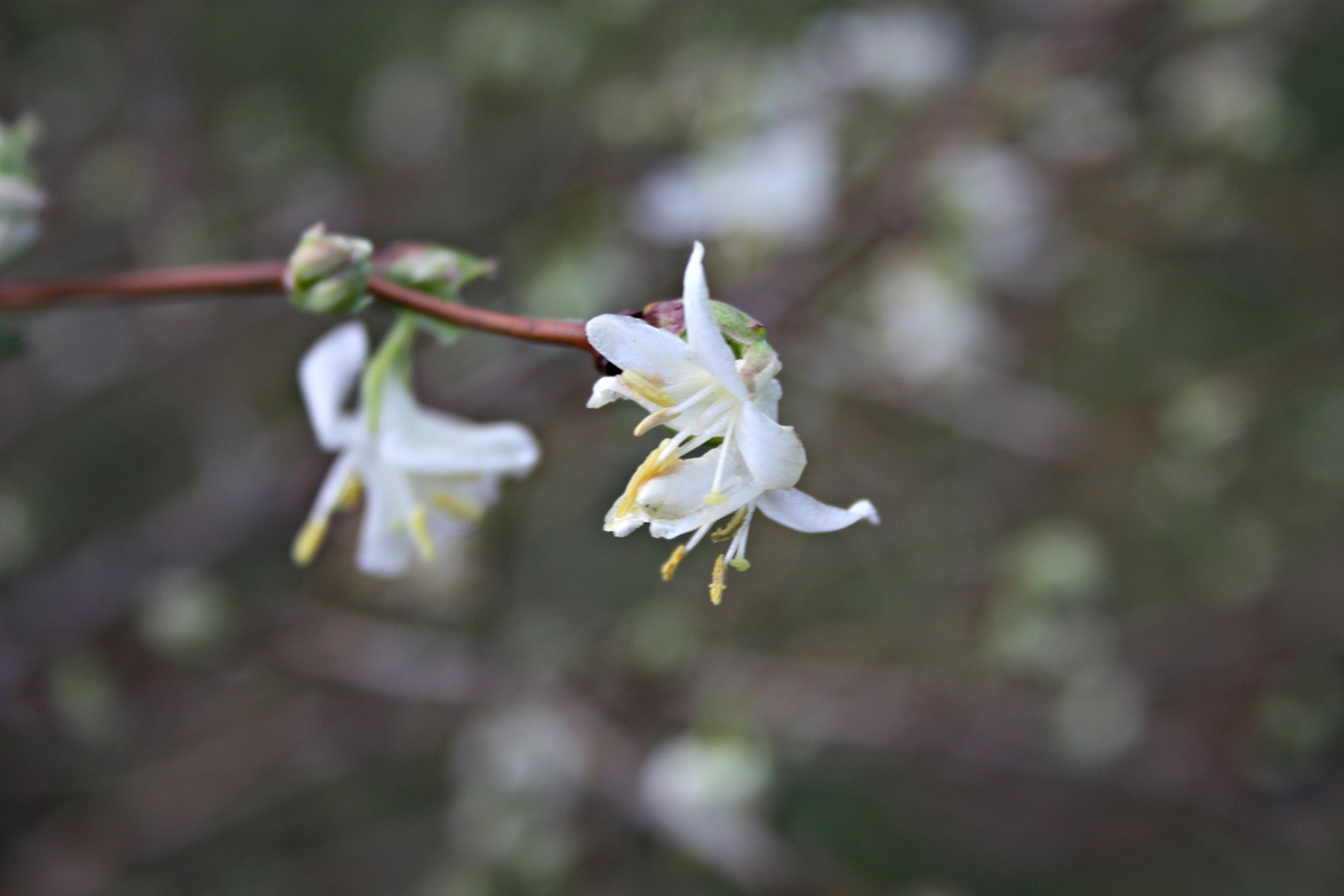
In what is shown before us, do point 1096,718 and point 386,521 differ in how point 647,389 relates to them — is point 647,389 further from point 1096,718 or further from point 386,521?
point 1096,718

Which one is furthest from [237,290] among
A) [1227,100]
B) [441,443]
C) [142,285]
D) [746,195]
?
[1227,100]

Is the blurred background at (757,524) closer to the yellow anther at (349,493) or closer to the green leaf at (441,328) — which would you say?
the yellow anther at (349,493)

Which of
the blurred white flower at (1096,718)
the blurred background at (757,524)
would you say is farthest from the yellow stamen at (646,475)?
the blurred white flower at (1096,718)

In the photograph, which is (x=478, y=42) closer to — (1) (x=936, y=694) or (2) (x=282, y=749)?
(2) (x=282, y=749)

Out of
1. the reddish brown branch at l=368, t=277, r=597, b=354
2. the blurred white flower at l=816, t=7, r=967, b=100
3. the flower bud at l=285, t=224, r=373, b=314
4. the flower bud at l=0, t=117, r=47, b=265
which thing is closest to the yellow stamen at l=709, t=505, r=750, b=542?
the reddish brown branch at l=368, t=277, r=597, b=354

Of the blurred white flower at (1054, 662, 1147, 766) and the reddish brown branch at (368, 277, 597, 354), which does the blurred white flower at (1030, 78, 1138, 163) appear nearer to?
the blurred white flower at (1054, 662, 1147, 766)

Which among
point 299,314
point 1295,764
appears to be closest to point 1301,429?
point 1295,764
